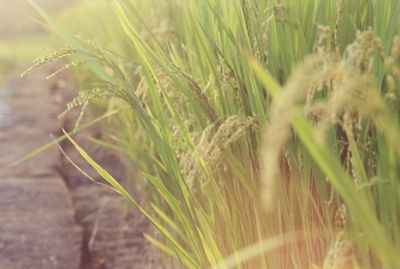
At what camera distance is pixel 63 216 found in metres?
2.52

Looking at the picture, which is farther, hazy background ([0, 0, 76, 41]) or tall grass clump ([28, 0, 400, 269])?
hazy background ([0, 0, 76, 41])

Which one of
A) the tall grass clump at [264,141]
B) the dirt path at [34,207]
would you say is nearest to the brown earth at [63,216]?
the dirt path at [34,207]

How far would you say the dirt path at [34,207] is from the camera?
218 centimetres

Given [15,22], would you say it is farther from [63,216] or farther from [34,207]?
[63,216]

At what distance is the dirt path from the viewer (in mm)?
2180

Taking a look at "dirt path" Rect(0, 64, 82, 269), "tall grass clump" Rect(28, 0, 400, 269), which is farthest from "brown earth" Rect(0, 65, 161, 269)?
"tall grass clump" Rect(28, 0, 400, 269)

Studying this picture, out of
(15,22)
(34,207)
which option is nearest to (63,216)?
(34,207)

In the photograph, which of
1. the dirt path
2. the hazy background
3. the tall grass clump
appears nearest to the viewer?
the tall grass clump

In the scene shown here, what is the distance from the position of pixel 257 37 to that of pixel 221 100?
12 cm

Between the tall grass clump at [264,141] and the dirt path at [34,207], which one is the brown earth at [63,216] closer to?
the dirt path at [34,207]

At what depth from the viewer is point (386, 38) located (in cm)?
113

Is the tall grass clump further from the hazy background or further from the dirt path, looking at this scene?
the hazy background

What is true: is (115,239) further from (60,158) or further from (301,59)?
(301,59)

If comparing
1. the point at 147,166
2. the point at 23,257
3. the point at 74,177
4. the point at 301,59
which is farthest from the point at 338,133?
the point at 74,177
